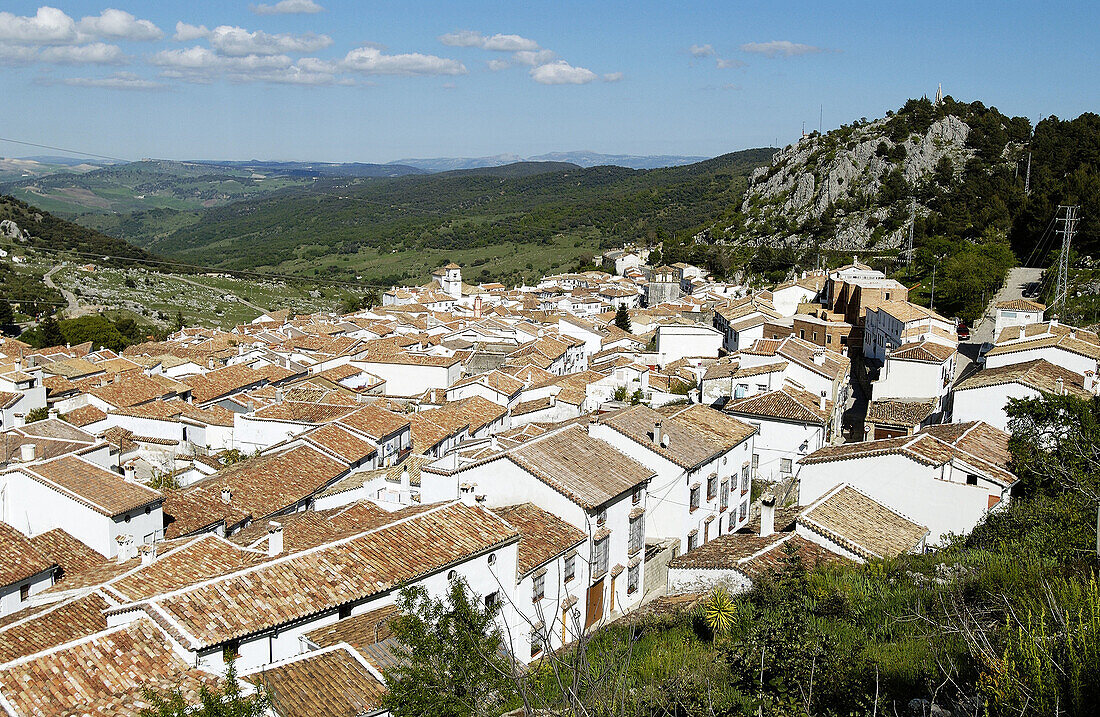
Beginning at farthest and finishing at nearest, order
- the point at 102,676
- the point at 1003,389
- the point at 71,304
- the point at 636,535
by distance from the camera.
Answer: the point at 71,304, the point at 1003,389, the point at 636,535, the point at 102,676

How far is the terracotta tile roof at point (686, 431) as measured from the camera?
60.1 ft

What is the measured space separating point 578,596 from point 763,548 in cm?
313

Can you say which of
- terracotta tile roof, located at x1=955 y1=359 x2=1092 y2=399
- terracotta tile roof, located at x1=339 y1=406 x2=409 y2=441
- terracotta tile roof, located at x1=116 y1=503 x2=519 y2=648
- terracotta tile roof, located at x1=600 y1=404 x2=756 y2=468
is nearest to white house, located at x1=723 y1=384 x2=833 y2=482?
terracotta tile roof, located at x1=600 y1=404 x2=756 y2=468

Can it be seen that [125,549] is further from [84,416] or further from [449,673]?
[84,416]

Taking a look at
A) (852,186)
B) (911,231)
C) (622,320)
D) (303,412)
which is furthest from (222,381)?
(852,186)

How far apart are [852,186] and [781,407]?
2321 inches

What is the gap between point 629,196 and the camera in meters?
151

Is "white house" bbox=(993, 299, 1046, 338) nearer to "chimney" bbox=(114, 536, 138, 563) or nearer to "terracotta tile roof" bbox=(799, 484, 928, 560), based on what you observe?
"terracotta tile roof" bbox=(799, 484, 928, 560)

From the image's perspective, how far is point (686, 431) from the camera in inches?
790

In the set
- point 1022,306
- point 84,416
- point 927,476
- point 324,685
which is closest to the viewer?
point 324,685

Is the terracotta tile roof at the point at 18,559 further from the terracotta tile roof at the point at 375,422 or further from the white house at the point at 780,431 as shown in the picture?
the white house at the point at 780,431

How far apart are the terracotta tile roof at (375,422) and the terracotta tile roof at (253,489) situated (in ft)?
7.28

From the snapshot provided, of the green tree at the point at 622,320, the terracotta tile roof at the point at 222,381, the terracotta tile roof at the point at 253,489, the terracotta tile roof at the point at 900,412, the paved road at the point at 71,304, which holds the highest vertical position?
the terracotta tile roof at the point at 253,489

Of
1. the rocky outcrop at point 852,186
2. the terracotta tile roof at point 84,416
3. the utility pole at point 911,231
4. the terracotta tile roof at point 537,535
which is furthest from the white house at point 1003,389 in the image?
the rocky outcrop at point 852,186
